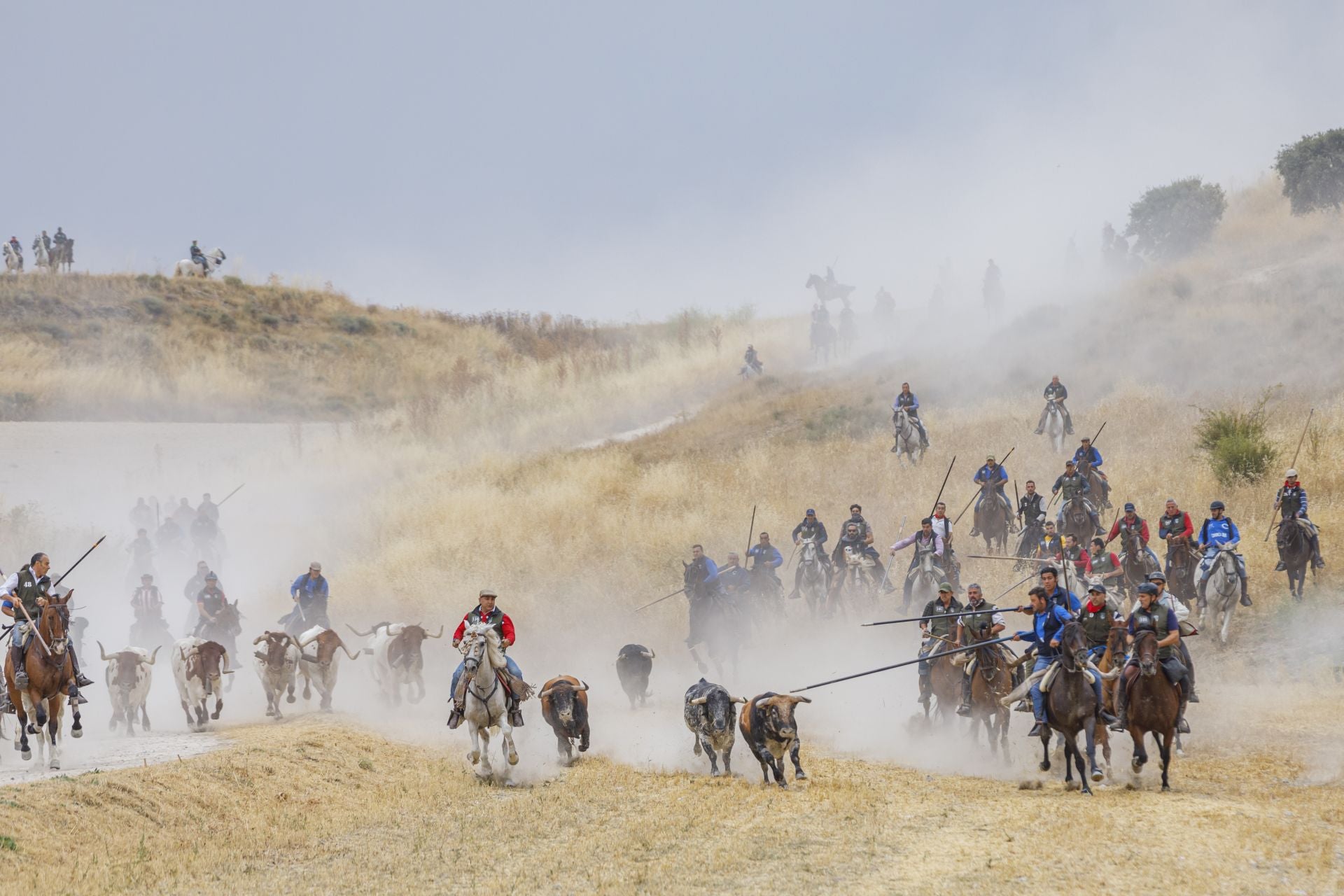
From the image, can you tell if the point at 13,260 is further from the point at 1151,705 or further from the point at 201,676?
the point at 1151,705

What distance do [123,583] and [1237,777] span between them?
29557 millimetres

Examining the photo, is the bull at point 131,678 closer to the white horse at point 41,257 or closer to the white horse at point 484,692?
the white horse at point 484,692

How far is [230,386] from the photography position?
54.9 meters

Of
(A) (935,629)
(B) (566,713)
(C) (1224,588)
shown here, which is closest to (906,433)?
(C) (1224,588)

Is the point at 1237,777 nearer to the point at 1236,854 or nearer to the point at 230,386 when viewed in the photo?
the point at 1236,854

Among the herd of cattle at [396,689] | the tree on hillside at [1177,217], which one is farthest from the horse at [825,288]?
the herd of cattle at [396,689]

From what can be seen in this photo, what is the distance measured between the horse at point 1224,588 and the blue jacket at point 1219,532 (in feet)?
0.58

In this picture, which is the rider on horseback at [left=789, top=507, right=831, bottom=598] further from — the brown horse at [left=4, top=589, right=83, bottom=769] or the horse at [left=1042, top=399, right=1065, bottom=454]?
the brown horse at [left=4, top=589, right=83, bottom=769]

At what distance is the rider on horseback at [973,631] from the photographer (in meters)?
15.5

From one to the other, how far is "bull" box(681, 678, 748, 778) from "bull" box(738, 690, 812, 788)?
675 millimetres

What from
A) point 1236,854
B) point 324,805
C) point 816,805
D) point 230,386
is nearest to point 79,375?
point 230,386

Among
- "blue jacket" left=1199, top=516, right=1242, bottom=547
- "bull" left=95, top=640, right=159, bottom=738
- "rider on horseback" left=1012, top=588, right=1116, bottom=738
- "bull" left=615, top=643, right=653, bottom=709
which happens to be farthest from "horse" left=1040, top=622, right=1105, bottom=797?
"bull" left=95, top=640, right=159, bottom=738

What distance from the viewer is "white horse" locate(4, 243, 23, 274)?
196ft

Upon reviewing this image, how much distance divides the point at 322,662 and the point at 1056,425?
1977 centimetres
